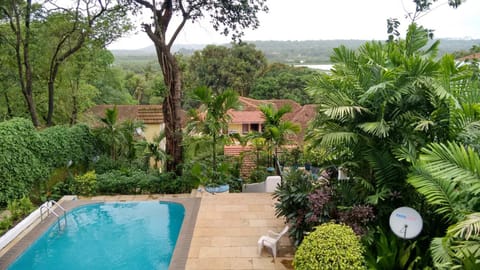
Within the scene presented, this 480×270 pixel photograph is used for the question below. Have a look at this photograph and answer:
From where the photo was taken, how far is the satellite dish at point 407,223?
4941 millimetres

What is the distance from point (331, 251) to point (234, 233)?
2703 millimetres

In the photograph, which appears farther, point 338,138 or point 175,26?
point 175,26

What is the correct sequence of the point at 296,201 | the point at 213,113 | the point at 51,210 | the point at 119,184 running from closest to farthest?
the point at 296,201 → the point at 51,210 → the point at 213,113 → the point at 119,184

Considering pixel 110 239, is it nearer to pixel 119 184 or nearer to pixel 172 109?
pixel 119 184

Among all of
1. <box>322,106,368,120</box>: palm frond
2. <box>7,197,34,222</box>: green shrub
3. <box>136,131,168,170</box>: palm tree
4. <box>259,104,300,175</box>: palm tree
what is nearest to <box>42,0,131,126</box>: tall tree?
<box>136,131,168,170</box>: palm tree

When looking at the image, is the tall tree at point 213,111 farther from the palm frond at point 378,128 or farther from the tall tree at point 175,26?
the palm frond at point 378,128

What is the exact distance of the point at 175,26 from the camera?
38.5ft

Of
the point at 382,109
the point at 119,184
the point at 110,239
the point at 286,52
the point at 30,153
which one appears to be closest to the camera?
the point at 382,109

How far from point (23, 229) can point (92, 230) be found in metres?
1.45

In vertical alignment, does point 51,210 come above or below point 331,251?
below

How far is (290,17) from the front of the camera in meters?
13.9

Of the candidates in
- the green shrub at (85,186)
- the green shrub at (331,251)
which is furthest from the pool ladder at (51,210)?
the green shrub at (331,251)

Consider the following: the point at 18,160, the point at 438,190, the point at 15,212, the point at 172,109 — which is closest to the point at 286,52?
the point at 172,109

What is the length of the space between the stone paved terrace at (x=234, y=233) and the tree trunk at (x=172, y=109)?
2557 millimetres
